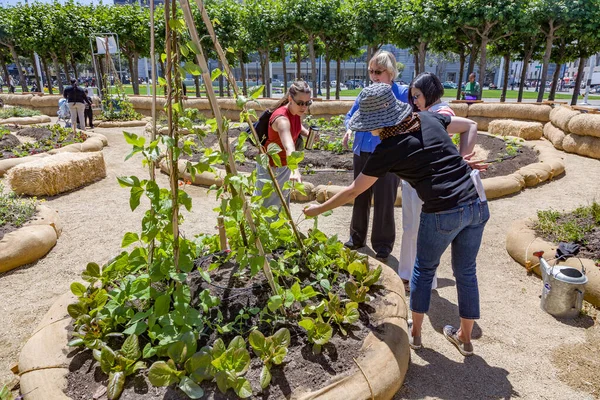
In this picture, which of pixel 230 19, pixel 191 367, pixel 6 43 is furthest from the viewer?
pixel 6 43

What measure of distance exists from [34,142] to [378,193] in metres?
8.12

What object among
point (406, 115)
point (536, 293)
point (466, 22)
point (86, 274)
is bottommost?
point (536, 293)

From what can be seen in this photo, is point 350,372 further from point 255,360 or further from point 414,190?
point 414,190

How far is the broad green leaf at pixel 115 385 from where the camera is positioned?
1.67 meters

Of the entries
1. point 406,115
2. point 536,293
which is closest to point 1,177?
point 406,115

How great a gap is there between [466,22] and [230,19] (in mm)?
12021

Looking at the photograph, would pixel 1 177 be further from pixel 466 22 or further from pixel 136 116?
pixel 466 22

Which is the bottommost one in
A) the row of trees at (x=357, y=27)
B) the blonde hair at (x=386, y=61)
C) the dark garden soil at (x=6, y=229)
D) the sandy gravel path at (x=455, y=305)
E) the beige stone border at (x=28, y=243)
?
the sandy gravel path at (x=455, y=305)

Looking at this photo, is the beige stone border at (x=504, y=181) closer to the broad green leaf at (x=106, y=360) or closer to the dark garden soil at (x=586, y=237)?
the dark garden soil at (x=586, y=237)

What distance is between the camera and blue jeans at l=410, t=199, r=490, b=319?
2.11m

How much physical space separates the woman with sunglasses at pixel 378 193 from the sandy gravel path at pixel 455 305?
0.26 metres

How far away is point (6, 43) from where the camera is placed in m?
24.9

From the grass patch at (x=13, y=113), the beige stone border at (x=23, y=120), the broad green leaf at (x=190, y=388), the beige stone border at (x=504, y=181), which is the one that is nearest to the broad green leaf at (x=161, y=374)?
the broad green leaf at (x=190, y=388)

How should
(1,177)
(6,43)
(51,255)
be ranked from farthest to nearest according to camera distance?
(6,43)
(1,177)
(51,255)
